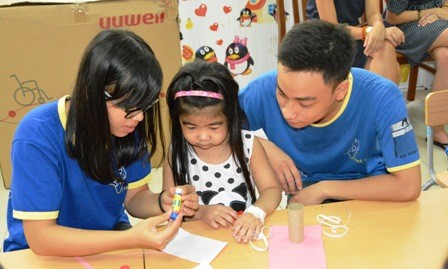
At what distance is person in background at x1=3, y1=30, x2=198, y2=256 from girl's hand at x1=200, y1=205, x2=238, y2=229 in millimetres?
69

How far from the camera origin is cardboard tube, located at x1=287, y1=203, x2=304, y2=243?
4.09 feet

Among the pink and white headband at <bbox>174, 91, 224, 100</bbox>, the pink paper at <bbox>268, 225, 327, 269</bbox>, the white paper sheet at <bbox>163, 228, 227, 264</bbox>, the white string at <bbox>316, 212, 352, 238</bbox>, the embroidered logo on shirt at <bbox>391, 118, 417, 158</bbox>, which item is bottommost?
the white paper sheet at <bbox>163, 228, 227, 264</bbox>

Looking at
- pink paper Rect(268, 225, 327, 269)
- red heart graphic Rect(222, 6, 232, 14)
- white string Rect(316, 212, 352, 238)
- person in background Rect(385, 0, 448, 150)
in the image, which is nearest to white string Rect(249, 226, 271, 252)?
pink paper Rect(268, 225, 327, 269)

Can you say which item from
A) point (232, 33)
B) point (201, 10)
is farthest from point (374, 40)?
point (201, 10)

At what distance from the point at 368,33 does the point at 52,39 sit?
5.56 ft

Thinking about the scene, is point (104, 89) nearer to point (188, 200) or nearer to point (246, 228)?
point (188, 200)

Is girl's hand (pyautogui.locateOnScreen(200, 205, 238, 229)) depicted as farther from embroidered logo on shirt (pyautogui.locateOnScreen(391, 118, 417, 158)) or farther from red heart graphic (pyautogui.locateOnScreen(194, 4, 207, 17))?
red heart graphic (pyautogui.locateOnScreen(194, 4, 207, 17))

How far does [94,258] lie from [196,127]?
0.49 m

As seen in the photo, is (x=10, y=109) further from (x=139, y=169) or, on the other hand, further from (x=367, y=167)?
(x=367, y=167)

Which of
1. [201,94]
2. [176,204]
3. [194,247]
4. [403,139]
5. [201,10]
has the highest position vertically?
[201,10]

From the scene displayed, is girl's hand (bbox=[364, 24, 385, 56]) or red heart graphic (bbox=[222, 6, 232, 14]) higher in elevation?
red heart graphic (bbox=[222, 6, 232, 14])

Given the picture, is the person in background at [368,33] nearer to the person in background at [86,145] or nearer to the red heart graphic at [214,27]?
the red heart graphic at [214,27]

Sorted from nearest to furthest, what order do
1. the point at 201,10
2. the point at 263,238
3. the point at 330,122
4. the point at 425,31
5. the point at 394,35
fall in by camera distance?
the point at 263,238 → the point at 330,122 → the point at 394,35 → the point at 425,31 → the point at 201,10

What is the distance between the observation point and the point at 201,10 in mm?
3434
